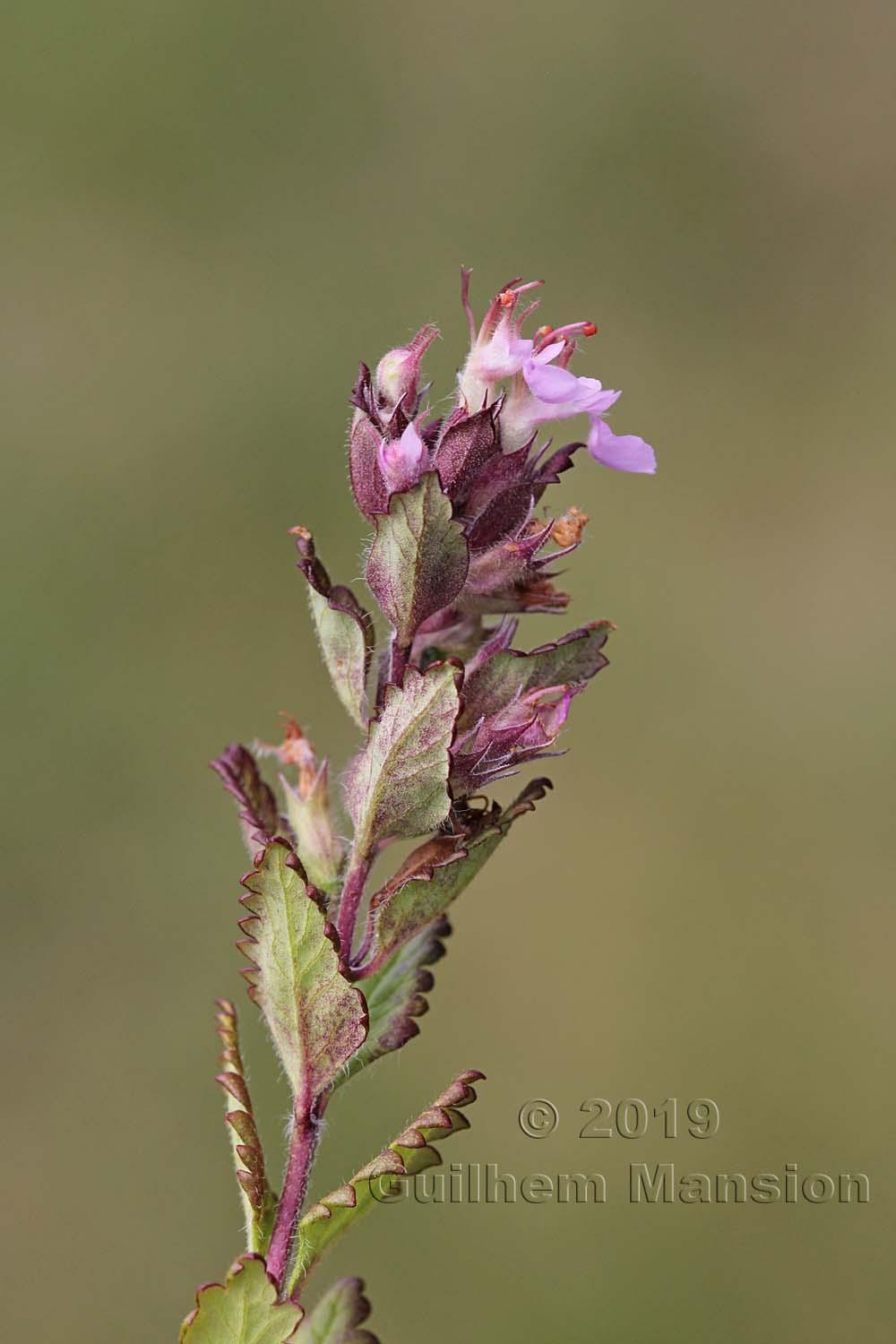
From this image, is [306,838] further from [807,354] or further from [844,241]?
[844,241]

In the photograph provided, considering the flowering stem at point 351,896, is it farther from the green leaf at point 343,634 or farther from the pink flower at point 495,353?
the pink flower at point 495,353

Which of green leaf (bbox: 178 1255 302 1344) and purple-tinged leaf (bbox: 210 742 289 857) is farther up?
purple-tinged leaf (bbox: 210 742 289 857)

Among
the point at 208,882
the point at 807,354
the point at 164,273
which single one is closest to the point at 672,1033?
the point at 208,882

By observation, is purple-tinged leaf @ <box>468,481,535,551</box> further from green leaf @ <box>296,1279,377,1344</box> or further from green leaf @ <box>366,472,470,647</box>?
green leaf @ <box>296,1279,377,1344</box>

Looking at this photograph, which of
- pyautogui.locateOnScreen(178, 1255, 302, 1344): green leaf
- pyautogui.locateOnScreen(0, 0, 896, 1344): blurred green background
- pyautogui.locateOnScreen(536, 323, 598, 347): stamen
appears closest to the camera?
pyautogui.locateOnScreen(178, 1255, 302, 1344): green leaf

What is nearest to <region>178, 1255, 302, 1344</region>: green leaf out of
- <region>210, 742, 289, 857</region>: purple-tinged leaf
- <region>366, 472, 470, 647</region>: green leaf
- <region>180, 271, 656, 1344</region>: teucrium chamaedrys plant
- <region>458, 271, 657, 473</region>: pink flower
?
<region>180, 271, 656, 1344</region>: teucrium chamaedrys plant

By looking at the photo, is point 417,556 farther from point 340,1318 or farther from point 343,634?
point 340,1318
